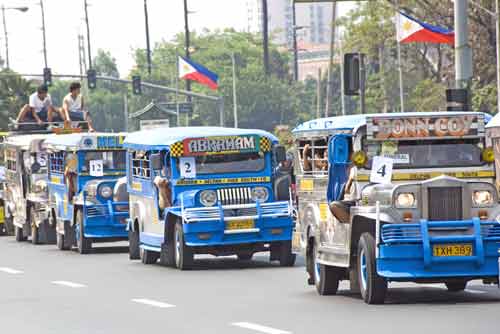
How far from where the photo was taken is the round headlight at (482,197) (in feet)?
61.8

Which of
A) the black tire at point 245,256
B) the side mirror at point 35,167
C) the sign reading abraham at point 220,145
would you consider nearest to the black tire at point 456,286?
the sign reading abraham at point 220,145

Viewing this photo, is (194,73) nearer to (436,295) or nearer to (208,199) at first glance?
(208,199)

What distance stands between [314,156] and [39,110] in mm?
22116

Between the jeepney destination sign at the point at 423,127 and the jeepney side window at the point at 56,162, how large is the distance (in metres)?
17.9

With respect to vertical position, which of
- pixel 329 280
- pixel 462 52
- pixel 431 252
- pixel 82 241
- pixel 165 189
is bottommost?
pixel 82 241

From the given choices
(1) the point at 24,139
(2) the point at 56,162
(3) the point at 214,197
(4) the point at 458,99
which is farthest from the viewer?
(1) the point at 24,139

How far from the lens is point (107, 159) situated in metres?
35.8

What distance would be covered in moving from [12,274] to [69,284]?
3.26 meters

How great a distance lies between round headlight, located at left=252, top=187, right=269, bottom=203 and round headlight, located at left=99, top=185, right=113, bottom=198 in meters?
6.98

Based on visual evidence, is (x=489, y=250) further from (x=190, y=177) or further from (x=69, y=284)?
(x=190, y=177)

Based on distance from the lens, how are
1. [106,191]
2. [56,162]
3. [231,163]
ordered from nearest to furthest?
[231,163]
[106,191]
[56,162]

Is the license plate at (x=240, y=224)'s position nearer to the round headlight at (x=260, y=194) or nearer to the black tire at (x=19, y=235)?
the round headlight at (x=260, y=194)

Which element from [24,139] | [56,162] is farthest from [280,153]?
[24,139]

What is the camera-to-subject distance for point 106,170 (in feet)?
117
